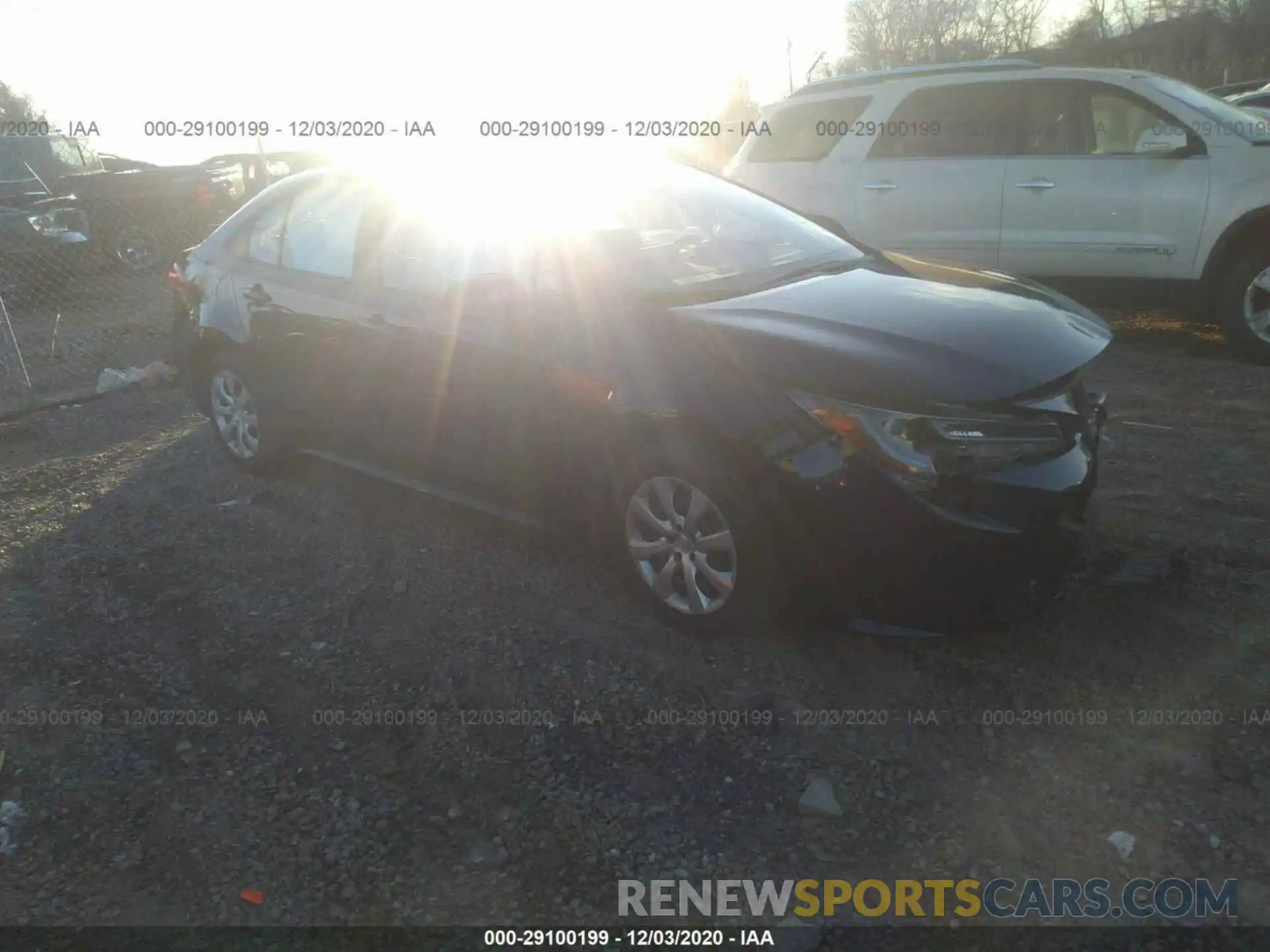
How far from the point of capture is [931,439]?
114 inches

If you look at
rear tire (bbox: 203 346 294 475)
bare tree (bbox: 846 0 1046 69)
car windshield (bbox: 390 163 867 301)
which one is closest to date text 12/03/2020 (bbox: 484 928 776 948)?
car windshield (bbox: 390 163 867 301)

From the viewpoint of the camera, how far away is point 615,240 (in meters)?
3.97

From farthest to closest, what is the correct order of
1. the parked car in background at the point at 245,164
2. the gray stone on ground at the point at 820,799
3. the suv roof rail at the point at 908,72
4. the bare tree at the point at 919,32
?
the bare tree at the point at 919,32
the parked car in background at the point at 245,164
the suv roof rail at the point at 908,72
the gray stone on ground at the point at 820,799

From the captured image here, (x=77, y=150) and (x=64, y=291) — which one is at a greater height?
(x=77, y=150)

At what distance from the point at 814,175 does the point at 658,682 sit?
558 centimetres

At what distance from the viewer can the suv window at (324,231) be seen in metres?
4.51

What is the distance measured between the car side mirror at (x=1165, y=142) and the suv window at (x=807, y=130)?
1.98 m

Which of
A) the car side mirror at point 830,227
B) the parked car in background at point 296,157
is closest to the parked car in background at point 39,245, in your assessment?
the parked car in background at point 296,157

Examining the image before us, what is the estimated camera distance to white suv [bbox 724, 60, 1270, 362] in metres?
6.21

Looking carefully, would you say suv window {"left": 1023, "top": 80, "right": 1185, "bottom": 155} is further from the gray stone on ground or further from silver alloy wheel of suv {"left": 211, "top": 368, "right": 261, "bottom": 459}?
the gray stone on ground

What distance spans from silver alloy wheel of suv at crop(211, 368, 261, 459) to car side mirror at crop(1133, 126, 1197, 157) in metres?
5.59

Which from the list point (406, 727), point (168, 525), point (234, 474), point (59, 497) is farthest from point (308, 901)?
point (59, 497)

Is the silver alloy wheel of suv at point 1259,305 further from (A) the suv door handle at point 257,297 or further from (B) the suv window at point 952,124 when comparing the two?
(A) the suv door handle at point 257,297

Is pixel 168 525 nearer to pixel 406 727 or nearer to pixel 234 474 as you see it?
pixel 234 474
